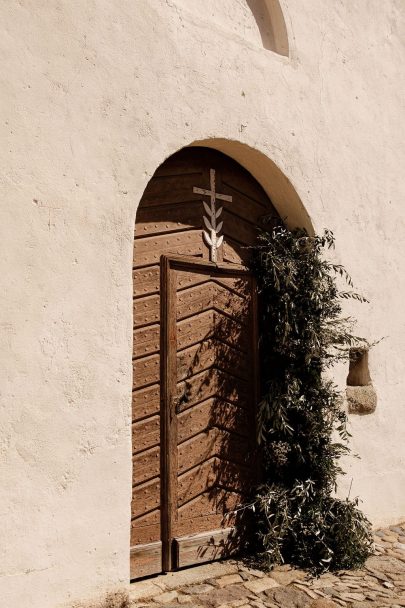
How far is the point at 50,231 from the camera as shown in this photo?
315 cm

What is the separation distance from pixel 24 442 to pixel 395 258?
11.8 feet

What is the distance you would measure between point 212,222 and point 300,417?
4.91 ft

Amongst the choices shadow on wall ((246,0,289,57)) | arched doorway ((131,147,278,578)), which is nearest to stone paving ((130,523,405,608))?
arched doorway ((131,147,278,578))

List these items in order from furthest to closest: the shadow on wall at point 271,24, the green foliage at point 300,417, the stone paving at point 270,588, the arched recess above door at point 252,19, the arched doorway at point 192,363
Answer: the shadow on wall at point 271,24
the arched recess above door at point 252,19
the green foliage at point 300,417
the arched doorway at point 192,363
the stone paving at point 270,588

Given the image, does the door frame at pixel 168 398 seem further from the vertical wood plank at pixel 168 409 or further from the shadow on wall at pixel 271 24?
the shadow on wall at pixel 271 24

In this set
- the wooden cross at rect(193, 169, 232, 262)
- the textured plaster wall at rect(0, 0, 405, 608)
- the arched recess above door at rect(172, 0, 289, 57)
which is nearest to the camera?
the textured plaster wall at rect(0, 0, 405, 608)

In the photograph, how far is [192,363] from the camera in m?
3.97

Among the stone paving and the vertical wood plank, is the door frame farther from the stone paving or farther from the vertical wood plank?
the stone paving

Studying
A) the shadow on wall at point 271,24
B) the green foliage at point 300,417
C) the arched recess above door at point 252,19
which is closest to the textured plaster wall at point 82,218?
the arched recess above door at point 252,19

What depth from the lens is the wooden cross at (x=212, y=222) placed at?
4160 mm

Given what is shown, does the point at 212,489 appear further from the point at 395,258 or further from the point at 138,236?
the point at 395,258

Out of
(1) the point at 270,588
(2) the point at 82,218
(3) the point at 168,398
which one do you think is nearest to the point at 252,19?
(2) the point at 82,218

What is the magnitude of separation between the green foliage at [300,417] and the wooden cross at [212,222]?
0.34 meters

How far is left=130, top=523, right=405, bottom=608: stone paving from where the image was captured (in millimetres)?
3355
